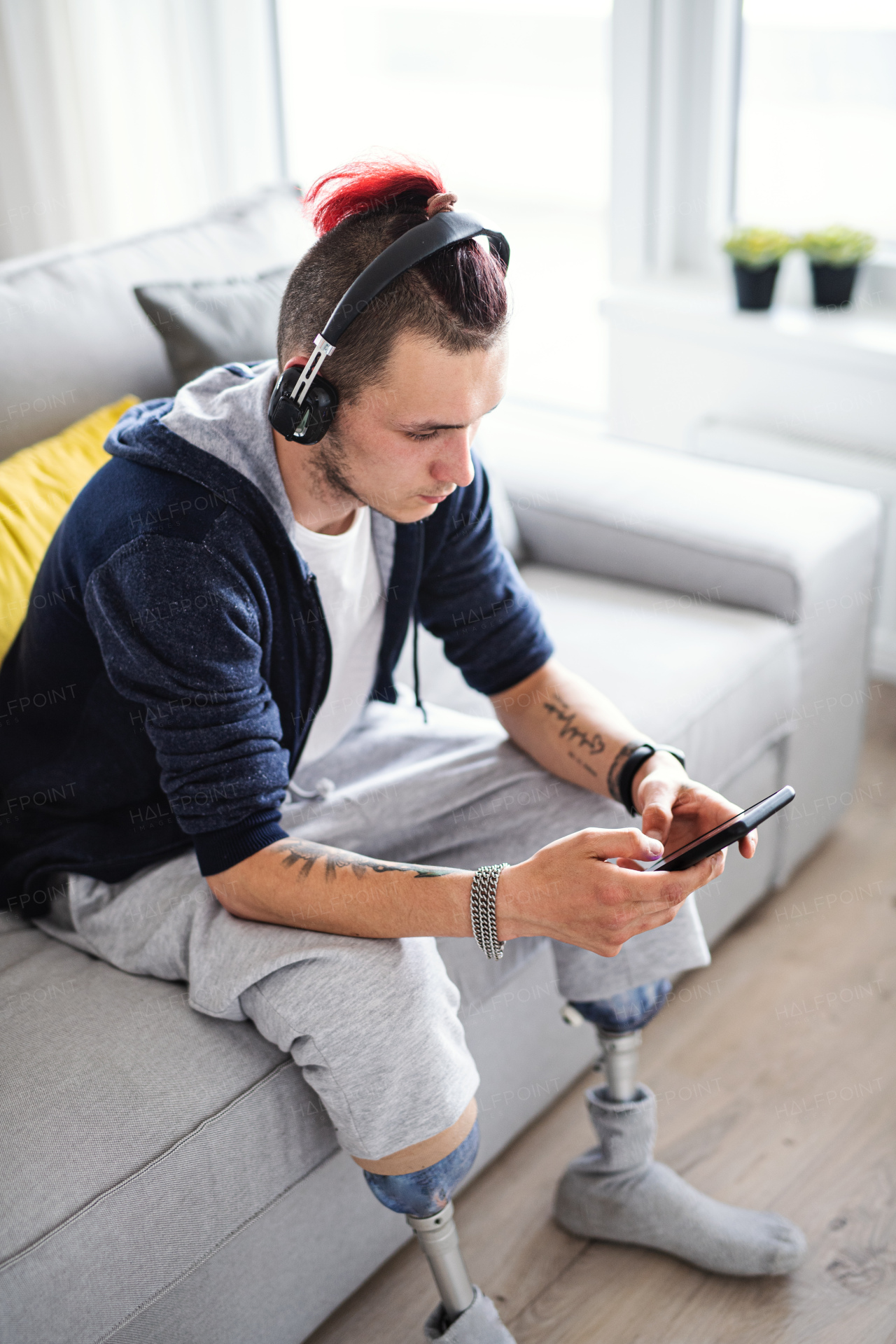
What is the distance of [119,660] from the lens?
1.03m

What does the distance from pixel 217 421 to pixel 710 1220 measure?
961 millimetres

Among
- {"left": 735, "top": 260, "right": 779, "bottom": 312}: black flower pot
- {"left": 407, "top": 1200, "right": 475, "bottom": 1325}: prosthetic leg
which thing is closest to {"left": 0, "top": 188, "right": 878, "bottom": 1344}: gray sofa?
{"left": 407, "top": 1200, "right": 475, "bottom": 1325}: prosthetic leg

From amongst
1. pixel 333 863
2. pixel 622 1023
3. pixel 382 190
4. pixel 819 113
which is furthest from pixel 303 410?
pixel 819 113

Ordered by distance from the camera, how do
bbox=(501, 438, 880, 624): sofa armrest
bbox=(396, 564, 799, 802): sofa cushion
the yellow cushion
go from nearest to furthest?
the yellow cushion < bbox=(396, 564, 799, 802): sofa cushion < bbox=(501, 438, 880, 624): sofa armrest

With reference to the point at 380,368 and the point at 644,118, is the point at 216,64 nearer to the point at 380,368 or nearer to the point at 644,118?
the point at 644,118

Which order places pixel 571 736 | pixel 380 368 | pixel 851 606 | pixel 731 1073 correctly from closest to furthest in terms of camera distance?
1. pixel 380 368
2. pixel 571 736
3. pixel 731 1073
4. pixel 851 606

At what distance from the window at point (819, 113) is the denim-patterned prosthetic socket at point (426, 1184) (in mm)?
1908

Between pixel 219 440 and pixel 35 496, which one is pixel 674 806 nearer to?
pixel 219 440

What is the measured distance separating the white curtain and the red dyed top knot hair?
2044 mm

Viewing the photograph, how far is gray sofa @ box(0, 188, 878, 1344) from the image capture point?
38.1 inches

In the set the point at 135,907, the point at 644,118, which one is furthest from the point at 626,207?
the point at 135,907

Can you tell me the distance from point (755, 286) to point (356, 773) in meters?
1.41

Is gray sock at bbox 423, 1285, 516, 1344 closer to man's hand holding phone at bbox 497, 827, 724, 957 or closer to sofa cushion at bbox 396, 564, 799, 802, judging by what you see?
man's hand holding phone at bbox 497, 827, 724, 957

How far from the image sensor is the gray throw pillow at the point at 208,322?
155 centimetres
